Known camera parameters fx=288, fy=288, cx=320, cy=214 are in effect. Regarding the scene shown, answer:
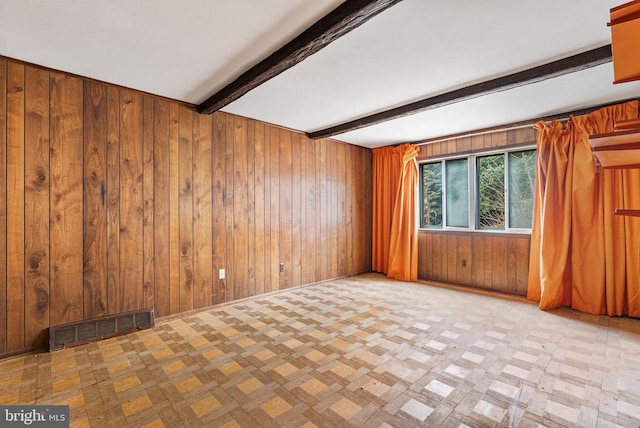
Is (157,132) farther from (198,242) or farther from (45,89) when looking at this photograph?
(198,242)

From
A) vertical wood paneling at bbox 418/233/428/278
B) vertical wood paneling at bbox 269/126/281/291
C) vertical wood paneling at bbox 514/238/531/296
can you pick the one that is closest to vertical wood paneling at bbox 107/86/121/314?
vertical wood paneling at bbox 269/126/281/291

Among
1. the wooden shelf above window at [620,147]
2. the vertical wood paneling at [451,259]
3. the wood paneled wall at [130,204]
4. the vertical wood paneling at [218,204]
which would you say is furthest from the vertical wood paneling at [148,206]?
the vertical wood paneling at [451,259]

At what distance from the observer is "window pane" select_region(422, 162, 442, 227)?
4.75 m

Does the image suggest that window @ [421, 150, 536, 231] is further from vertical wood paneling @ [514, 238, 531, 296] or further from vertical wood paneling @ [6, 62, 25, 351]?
A: vertical wood paneling @ [6, 62, 25, 351]

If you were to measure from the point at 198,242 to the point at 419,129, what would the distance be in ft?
10.8

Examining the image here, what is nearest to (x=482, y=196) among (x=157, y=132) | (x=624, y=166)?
(x=624, y=166)

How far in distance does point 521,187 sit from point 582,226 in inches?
33.9

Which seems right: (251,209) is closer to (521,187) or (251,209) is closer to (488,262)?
(488,262)

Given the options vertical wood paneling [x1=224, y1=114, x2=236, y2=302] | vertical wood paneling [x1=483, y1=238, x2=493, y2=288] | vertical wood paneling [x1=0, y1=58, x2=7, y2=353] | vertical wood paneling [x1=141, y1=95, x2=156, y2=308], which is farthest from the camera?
vertical wood paneling [x1=483, y1=238, x2=493, y2=288]

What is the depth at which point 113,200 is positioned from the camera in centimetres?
273

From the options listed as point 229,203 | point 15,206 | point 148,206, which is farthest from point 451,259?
point 15,206

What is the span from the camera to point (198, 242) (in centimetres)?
327

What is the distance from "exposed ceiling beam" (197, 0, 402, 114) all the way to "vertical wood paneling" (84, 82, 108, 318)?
1.17 m

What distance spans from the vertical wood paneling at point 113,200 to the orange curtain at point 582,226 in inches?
178
